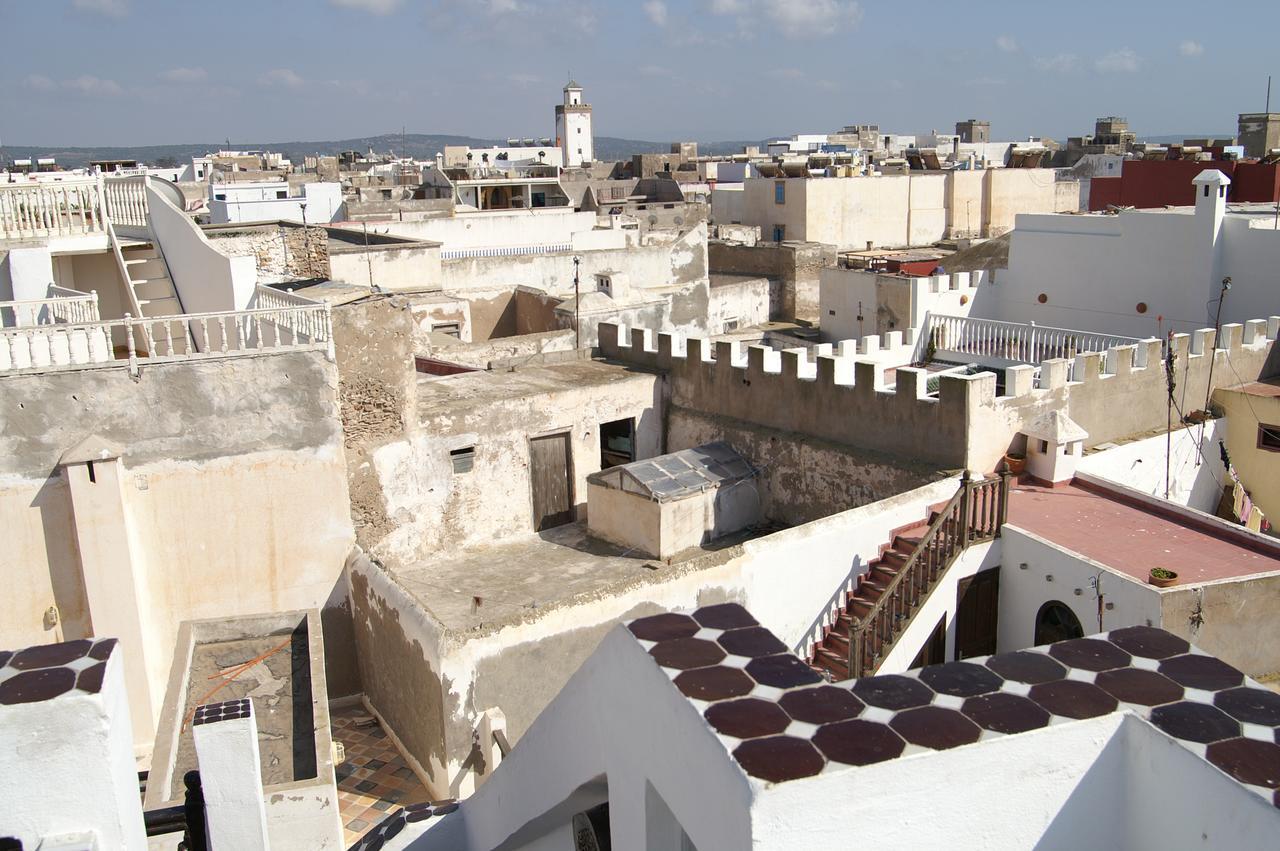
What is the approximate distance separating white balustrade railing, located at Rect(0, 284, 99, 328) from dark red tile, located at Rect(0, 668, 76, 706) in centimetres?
994

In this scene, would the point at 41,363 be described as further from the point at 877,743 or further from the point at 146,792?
the point at 877,743

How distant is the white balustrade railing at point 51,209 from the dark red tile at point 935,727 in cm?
1645

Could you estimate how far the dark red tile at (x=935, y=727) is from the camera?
328 centimetres

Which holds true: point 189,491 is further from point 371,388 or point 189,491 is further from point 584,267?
point 584,267

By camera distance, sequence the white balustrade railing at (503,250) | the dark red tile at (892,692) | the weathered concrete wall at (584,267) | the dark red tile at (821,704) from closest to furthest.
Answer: the dark red tile at (821,704), the dark red tile at (892,692), the weathered concrete wall at (584,267), the white balustrade railing at (503,250)

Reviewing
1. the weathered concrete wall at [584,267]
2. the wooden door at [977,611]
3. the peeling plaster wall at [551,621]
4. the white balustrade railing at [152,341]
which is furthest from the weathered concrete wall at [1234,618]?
the weathered concrete wall at [584,267]

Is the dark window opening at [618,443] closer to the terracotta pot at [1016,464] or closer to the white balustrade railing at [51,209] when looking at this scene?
the terracotta pot at [1016,464]

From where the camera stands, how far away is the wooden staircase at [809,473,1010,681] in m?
11.7

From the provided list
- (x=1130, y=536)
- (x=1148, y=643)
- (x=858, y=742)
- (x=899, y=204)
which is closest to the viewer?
(x=858, y=742)

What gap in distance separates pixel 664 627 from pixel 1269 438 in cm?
1562

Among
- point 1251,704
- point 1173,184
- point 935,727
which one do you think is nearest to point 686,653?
point 935,727

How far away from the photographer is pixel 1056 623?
40.0 ft

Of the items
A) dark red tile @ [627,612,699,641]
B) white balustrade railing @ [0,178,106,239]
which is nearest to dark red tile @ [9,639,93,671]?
dark red tile @ [627,612,699,641]

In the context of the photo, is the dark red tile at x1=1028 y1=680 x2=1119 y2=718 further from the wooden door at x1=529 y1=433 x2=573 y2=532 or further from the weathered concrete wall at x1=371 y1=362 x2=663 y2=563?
the wooden door at x1=529 y1=433 x2=573 y2=532
